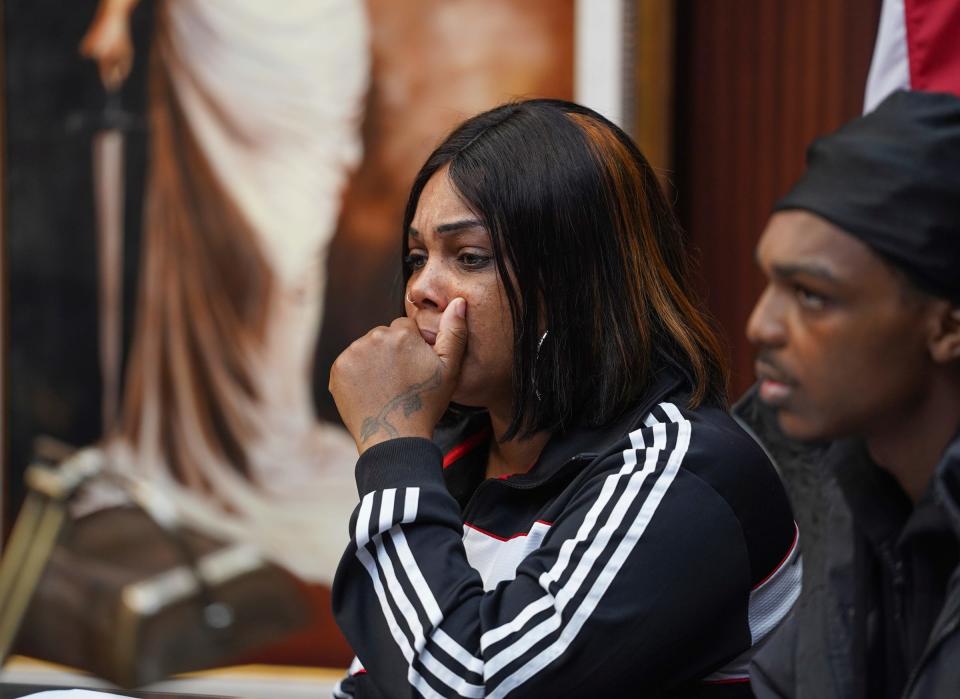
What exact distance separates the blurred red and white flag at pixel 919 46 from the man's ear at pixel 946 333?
1.36 m

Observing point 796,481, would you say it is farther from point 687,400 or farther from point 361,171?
point 361,171

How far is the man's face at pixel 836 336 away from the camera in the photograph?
1.27 metres

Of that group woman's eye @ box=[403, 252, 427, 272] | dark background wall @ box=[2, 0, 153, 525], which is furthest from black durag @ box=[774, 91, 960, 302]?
dark background wall @ box=[2, 0, 153, 525]

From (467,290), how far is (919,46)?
48.5 inches

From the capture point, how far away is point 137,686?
4.01 m

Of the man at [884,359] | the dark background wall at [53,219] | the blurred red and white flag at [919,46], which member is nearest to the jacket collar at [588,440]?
the man at [884,359]

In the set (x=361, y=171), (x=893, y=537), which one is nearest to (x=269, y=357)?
(x=361, y=171)

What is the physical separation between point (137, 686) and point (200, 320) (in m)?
1.20

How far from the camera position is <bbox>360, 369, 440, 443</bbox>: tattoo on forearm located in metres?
1.89

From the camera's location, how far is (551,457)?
1.94 meters

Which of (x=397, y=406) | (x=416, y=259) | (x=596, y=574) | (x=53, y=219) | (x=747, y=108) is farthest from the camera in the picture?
(x=53, y=219)

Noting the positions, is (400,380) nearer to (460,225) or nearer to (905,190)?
(460,225)

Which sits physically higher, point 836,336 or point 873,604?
point 836,336

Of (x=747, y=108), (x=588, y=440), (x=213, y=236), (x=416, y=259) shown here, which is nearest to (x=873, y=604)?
(x=588, y=440)
